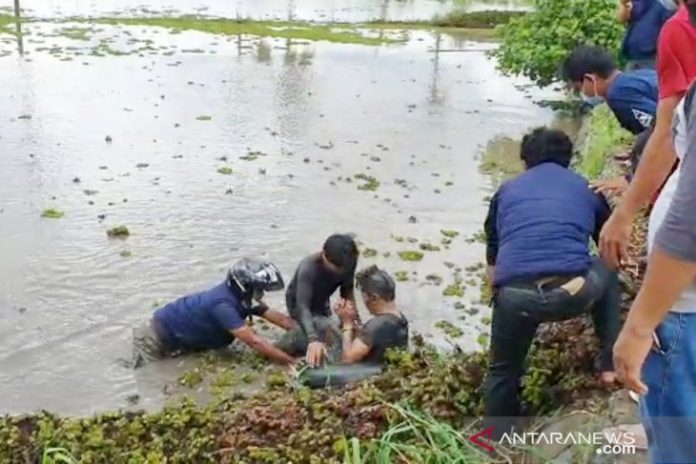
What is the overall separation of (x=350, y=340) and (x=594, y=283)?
2.11 metres

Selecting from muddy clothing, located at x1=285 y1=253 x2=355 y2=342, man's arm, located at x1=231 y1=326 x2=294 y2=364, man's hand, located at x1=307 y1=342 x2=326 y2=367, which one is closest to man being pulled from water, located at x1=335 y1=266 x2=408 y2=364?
man's hand, located at x1=307 y1=342 x2=326 y2=367

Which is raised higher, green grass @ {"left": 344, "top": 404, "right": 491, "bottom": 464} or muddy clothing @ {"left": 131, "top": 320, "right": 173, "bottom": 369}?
green grass @ {"left": 344, "top": 404, "right": 491, "bottom": 464}

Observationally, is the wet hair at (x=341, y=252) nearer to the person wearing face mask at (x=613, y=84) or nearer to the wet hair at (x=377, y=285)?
the wet hair at (x=377, y=285)

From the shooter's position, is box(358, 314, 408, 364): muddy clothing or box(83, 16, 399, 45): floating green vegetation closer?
box(358, 314, 408, 364): muddy clothing

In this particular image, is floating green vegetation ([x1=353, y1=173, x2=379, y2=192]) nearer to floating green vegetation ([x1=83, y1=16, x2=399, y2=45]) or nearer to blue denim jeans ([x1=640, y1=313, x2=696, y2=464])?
blue denim jeans ([x1=640, y1=313, x2=696, y2=464])

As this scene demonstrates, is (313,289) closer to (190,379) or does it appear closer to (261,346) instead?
(261,346)

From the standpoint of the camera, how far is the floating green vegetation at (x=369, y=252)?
7.50 meters

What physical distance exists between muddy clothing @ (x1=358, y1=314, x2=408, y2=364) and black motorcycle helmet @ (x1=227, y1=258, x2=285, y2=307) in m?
0.74

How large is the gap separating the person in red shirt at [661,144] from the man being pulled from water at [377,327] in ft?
6.79

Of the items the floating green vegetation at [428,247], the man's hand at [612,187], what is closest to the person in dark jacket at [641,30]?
the floating green vegetation at [428,247]

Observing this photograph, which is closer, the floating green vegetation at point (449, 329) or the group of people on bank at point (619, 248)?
the group of people on bank at point (619, 248)

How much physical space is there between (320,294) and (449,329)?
38.3 inches

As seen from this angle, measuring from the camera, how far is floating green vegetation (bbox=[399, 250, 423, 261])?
7473mm

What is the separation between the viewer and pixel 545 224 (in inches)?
154
